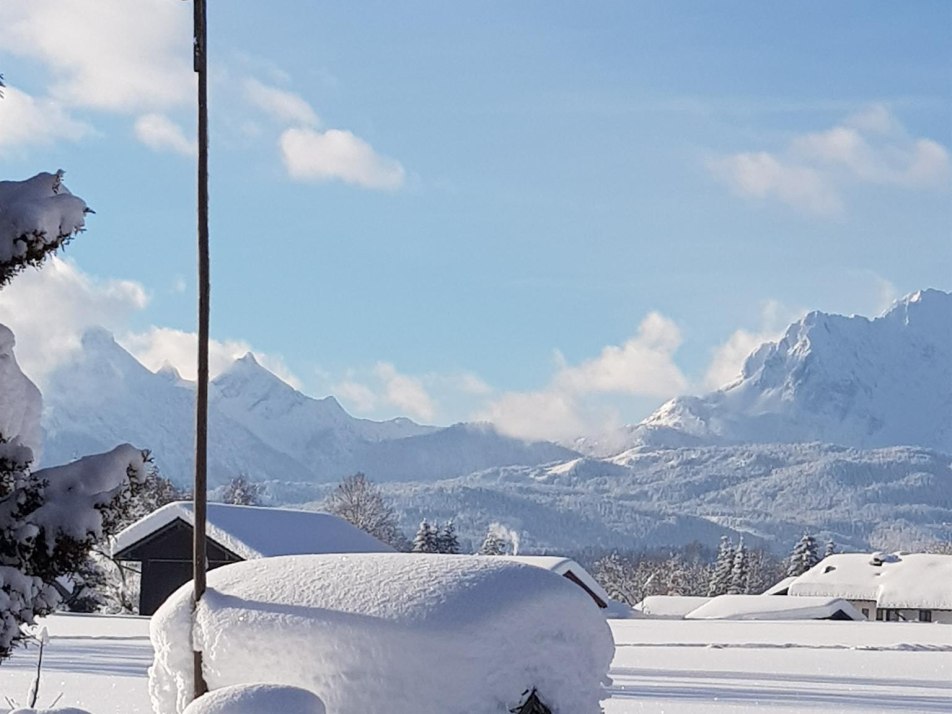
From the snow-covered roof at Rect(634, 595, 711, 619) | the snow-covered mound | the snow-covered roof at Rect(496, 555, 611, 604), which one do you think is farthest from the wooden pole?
the snow-covered roof at Rect(634, 595, 711, 619)

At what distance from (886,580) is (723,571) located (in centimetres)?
3050

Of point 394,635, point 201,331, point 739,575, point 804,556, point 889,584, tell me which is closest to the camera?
point 394,635

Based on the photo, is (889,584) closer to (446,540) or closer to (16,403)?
(446,540)

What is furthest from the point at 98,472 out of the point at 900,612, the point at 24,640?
the point at 900,612

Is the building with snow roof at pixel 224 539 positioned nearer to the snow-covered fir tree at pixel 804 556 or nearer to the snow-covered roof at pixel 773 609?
the snow-covered roof at pixel 773 609

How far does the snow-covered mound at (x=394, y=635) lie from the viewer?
8602 millimetres

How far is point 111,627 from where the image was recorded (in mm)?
29938

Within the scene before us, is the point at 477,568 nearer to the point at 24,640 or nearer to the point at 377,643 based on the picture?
the point at 377,643

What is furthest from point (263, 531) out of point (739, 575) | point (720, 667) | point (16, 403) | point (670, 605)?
point (739, 575)

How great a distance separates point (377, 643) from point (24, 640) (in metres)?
2.07

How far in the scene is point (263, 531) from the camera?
28172 millimetres

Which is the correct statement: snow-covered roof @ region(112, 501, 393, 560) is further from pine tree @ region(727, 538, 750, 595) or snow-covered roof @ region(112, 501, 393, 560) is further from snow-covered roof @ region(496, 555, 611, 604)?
pine tree @ region(727, 538, 750, 595)

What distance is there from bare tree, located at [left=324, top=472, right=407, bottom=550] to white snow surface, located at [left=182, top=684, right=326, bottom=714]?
63.5 meters

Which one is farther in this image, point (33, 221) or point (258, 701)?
point (258, 701)
